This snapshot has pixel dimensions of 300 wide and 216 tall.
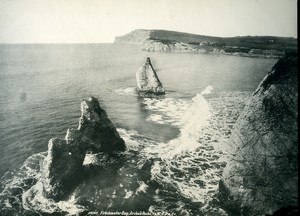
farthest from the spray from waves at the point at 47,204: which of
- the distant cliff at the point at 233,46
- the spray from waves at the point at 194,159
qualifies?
the distant cliff at the point at 233,46

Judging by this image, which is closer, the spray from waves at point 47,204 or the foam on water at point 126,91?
the spray from waves at point 47,204

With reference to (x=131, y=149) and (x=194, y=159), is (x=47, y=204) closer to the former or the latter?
(x=131, y=149)

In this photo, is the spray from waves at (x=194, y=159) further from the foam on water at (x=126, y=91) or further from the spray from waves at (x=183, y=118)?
the foam on water at (x=126, y=91)

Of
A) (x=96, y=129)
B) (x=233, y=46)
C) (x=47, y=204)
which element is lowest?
(x=47, y=204)

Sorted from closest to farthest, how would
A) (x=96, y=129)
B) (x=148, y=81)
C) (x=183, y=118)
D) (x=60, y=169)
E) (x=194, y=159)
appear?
(x=60, y=169), (x=96, y=129), (x=194, y=159), (x=183, y=118), (x=148, y=81)

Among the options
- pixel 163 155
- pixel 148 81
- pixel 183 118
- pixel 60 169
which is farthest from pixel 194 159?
pixel 148 81

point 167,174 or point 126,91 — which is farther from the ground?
point 126,91

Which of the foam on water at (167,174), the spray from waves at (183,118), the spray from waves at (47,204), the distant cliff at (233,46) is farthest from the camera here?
the distant cliff at (233,46)
